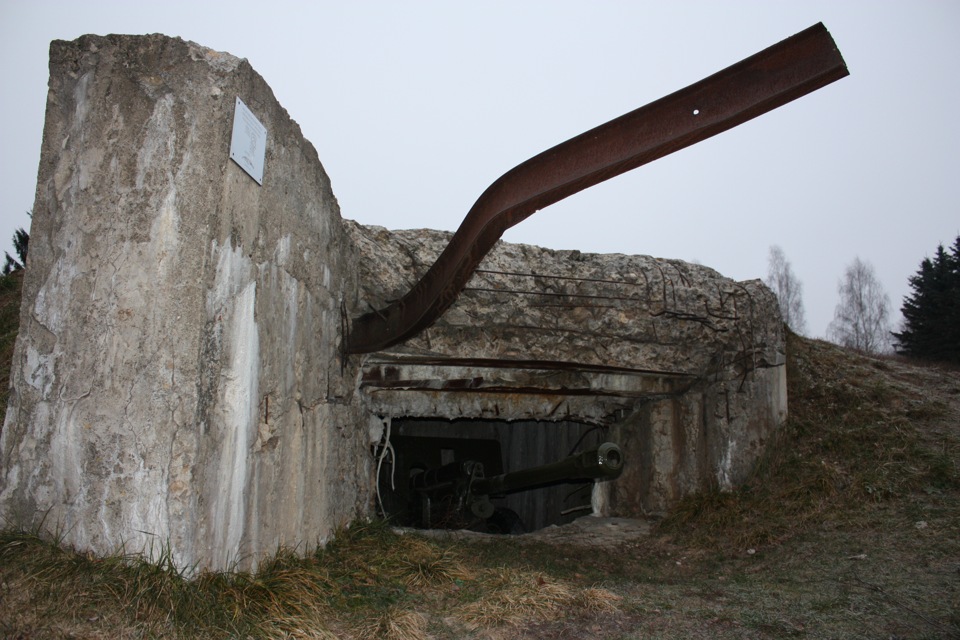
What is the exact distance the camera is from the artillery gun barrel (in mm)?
4281

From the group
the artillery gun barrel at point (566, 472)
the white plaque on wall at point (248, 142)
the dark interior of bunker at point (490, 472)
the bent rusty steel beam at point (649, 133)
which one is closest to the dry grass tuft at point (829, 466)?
the artillery gun barrel at point (566, 472)

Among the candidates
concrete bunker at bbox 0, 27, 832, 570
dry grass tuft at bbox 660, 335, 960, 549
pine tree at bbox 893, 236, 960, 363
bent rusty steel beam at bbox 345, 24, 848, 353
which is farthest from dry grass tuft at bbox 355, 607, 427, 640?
pine tree at bbox 893, 236, 960, 363

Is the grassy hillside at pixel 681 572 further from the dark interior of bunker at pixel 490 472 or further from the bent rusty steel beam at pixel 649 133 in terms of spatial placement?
the bent rusty steel beam at pixel 649 133

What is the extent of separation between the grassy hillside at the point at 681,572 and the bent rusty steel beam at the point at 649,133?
1.35m

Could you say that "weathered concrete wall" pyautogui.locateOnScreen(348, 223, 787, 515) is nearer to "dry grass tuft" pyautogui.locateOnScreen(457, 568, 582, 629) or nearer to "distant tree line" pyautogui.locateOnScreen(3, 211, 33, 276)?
"dry grass tuft" pyautogui.locateOnScreen(457, 568, 582, 629)

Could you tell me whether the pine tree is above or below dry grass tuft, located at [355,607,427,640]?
above

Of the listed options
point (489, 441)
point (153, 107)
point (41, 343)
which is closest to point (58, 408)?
point (41, 343)

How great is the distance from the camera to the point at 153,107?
2.37 metres

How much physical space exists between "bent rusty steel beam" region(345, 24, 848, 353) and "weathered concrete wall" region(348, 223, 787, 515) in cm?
99

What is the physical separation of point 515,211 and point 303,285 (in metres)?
1.02

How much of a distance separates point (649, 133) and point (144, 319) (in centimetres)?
177

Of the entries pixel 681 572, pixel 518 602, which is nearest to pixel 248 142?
pixel 518 602

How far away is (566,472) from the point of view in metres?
4.86

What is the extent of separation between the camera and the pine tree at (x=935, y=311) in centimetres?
1234
